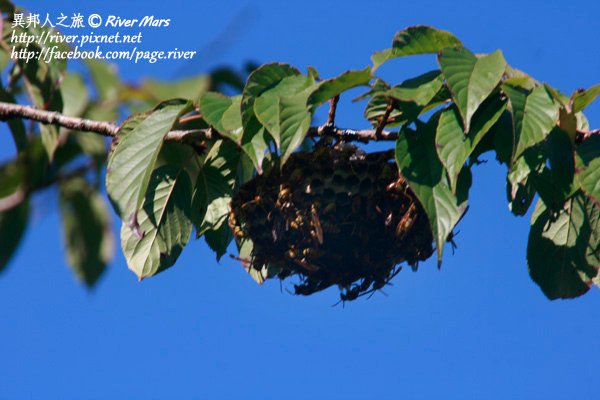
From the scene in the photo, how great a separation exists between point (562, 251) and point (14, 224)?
146 centimetres

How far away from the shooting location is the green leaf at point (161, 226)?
8.57 feet

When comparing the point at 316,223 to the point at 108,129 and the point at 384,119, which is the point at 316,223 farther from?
the point at 108,129

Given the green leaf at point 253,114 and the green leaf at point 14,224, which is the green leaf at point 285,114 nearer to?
the green leaf at point 253,114

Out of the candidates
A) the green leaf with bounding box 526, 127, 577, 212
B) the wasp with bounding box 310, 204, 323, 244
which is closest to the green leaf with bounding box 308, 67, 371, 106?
the wasp with bounding box 310, 204, 323, 244

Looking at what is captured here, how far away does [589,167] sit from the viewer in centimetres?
237

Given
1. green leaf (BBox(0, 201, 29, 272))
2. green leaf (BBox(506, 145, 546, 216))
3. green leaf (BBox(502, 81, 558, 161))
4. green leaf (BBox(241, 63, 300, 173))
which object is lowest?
green leaf (BBox(0, 201, 29, 272))

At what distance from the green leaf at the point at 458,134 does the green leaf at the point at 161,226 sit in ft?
Answer: 2.48

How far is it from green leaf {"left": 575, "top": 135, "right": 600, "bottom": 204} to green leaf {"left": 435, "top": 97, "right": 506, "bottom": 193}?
0.24 meters

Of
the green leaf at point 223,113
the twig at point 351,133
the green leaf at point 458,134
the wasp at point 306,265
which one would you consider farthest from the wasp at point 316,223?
the green leaf at point 458,134

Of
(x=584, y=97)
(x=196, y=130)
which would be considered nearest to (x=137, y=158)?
(x=196, y=130)

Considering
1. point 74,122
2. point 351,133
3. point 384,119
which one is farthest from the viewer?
point 74,122

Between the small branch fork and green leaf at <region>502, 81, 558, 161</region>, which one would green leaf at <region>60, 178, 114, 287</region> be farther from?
green leaf at <region>502, 81, 558, 161</region>

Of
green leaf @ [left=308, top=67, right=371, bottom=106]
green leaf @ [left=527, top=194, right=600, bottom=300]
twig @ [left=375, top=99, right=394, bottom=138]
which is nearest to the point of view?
green leaf @ [left=308, top=67, right=371, bottom=106]

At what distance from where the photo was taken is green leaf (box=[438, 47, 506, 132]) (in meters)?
2.22
